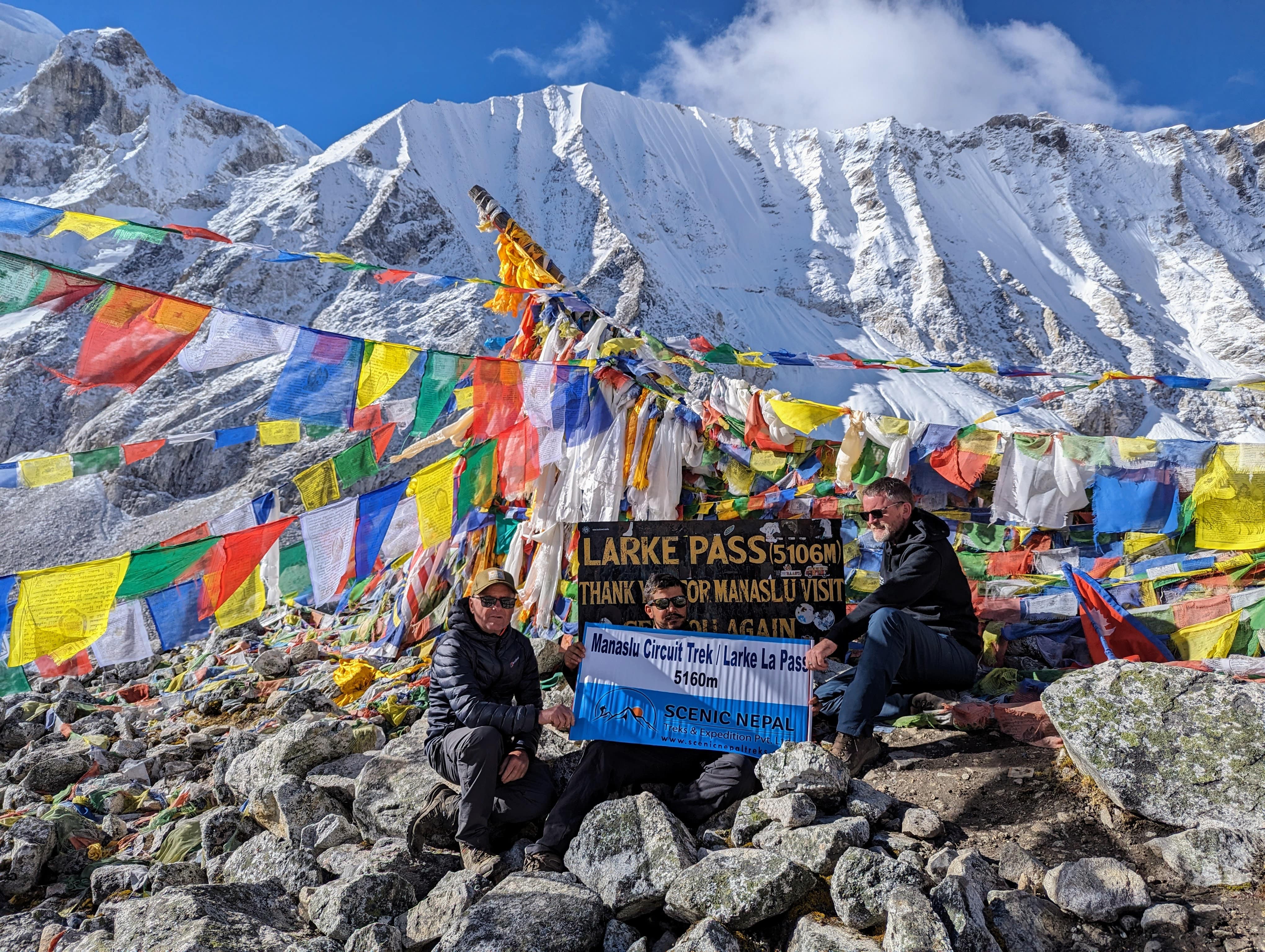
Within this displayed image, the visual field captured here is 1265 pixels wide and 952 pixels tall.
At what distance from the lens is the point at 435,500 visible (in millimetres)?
6309

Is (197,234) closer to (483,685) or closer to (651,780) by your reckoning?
(483,685)

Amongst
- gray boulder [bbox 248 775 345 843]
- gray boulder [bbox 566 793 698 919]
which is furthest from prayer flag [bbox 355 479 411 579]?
gray boulder [bbox 566 793 698 919]

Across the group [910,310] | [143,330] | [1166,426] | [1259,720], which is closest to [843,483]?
[1259,720]

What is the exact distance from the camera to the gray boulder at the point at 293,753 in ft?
15.0

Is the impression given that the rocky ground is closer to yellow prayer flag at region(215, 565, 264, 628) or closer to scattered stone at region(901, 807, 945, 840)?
scattered stone at region(901, 807, 945, 840)

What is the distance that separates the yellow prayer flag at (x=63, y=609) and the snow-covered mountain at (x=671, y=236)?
3496cm

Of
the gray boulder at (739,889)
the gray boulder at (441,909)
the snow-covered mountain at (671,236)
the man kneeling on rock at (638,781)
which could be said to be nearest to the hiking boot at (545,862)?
the man kneeling on rock at (638,781)

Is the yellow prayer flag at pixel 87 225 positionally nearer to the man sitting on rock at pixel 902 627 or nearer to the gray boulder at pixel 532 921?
the gray boulder at pixel 532 921

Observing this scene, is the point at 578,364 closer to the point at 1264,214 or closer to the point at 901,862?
the point at 901,862

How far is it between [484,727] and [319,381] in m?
3.11

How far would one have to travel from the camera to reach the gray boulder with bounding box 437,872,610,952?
2.69 metres

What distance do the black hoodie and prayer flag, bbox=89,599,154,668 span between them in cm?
431

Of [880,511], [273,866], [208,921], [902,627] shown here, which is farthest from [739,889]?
[273,866]

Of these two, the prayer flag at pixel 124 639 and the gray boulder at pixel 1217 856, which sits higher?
the prayer flag at pixel 124 639
